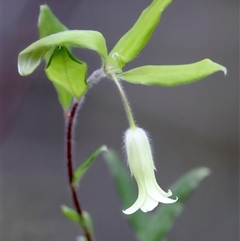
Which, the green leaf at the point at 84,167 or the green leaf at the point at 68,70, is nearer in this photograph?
the green leaf at the point at 68,70

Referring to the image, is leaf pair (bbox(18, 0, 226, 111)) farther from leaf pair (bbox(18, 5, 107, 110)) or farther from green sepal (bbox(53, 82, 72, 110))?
green sepal (bbox(53, 82, 72, 110))

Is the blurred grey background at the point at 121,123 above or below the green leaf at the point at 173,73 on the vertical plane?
below

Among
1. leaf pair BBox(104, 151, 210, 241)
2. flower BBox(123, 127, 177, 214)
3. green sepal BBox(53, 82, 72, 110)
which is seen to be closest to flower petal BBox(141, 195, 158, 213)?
flower BBox(123, 127, 177, 214)

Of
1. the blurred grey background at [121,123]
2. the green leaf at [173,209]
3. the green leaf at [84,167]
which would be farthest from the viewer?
the blurred grey background at [121,123]

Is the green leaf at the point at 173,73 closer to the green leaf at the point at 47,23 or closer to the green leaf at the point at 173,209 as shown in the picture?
the green leaf at the point at 47,23

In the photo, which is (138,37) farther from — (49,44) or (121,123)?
(121,123)

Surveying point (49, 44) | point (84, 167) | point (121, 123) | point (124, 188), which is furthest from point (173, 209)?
point (121, 123)

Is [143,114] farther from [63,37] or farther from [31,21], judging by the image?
[63,37]

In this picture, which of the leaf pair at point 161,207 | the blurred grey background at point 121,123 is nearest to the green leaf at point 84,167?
the leaf pair at point 161,207

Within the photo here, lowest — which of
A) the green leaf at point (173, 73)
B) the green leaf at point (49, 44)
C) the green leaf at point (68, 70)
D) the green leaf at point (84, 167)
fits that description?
the green leaf at point (84, 167)

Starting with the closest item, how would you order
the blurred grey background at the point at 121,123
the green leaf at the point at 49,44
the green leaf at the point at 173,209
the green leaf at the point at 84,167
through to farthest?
1. the green leaf at the point at 49,44
2. the green leaf at the point at 84,167
3. the green leaf at the point at 173,209
4. the blurred grey background at the point at 121,123
